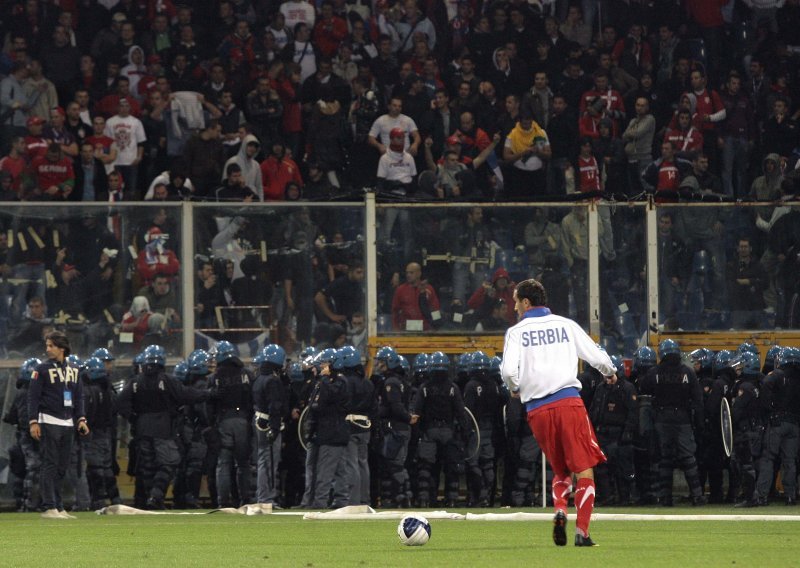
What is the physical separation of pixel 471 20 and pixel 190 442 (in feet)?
30.7

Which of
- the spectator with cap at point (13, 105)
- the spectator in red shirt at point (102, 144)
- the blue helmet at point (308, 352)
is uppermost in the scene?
the spectator with cap at point (13, 105)

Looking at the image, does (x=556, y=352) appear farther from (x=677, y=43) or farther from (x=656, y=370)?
(x=677, y=43)

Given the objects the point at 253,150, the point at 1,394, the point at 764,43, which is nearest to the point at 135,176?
the point at 253,150

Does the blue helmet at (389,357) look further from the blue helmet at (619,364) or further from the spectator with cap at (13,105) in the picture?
the spectator with cap at (13,105)

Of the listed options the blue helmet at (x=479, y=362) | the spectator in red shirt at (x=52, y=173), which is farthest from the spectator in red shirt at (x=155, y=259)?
the blue helmet at (x=479, y=362)

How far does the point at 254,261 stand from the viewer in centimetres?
2053

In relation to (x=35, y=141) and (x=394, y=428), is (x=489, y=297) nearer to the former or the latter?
(x=394, y=428)

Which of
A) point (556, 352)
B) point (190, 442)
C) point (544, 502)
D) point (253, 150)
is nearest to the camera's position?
point (556, 352)

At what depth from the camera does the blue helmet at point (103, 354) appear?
20.0m

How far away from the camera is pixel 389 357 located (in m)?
→ 20.0

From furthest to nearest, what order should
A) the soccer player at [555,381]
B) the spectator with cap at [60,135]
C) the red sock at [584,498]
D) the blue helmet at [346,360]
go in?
the spectator with cap at [60,135], the blue helmet at [346,360], the soccer player at [555,381], the red sock at [584,498]

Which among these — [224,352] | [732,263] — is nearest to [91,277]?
[224,352]

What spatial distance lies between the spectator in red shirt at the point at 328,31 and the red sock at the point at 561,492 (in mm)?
15205

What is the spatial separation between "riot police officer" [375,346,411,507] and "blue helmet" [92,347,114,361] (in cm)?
346
